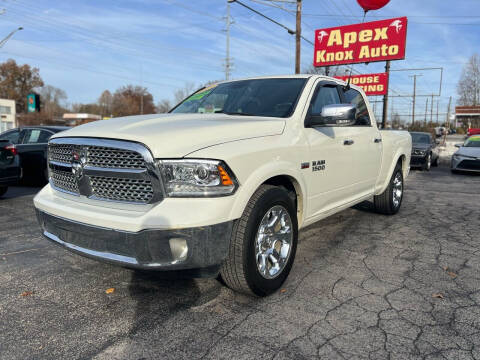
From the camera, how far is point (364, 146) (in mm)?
4496

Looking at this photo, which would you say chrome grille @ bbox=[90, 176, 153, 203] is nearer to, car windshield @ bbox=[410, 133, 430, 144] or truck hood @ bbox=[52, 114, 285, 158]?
truck hood @ bbox=[52, 114, 285, 158]

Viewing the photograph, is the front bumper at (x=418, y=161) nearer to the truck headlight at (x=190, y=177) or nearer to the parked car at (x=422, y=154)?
the parked car at (x=422, y=154)

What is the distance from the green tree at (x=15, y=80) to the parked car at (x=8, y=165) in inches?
3191

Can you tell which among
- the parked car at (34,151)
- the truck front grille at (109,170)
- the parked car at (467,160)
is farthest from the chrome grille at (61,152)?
the parked car at (467,160)

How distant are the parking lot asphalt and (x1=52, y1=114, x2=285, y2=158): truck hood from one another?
1176 mm

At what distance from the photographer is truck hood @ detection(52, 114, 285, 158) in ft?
7.92

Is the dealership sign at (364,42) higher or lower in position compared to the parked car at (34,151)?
higher

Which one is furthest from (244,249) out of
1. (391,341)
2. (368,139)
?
(368,139)

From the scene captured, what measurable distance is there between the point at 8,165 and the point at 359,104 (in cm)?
607

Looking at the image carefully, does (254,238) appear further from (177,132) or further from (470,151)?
(470,151)

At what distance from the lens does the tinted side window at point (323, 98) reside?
3710 millimetres

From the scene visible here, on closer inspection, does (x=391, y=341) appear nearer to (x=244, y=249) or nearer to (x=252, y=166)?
(x=244, y=249)

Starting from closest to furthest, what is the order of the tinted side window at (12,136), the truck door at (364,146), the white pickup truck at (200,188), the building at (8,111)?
1. the white pickup truck at (200,188)
2. the truck door at (364,146)
3. the tinted side window at (12,136)
4. the building at (8,111)

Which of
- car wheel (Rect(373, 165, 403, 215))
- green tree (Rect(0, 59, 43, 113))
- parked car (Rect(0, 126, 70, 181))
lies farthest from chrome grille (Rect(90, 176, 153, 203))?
green tree (Rect(0, 59, 43, 113))
